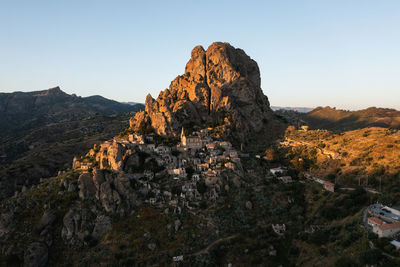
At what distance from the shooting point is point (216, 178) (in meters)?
63.5

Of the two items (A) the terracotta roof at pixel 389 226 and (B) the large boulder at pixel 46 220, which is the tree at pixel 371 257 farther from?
(B) the large boulder at pixel 46 220

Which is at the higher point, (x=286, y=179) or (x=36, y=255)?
(x=286, y=179)

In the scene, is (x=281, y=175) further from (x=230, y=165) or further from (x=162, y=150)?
(x=162, y=150)

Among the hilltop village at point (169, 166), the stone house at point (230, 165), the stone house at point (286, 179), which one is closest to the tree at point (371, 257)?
the hilltop village at point (169, 166)

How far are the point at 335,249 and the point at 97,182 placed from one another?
Result: 1997 inches

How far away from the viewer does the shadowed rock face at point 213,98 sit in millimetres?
96250

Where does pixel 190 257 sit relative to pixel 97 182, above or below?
below

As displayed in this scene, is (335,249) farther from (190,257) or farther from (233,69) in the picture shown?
(233,69)

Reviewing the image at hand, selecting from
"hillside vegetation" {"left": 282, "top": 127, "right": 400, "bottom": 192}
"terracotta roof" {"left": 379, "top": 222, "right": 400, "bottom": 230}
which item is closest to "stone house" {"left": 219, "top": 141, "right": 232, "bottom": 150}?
"hillside vegetation" {"left": 282, "top": 127, "right": 400, "bottom": 192}

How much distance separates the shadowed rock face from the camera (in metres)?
96.2

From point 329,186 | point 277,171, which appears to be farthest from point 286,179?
point 329,186

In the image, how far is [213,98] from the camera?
107750mm

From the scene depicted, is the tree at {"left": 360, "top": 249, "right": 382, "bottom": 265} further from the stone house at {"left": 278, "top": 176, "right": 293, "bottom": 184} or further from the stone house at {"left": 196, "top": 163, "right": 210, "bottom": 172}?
the stone house at {"left": 196, "top": 163, "right": 210, "bottom": 172}

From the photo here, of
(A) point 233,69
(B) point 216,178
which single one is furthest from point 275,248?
(A) point 233,69
